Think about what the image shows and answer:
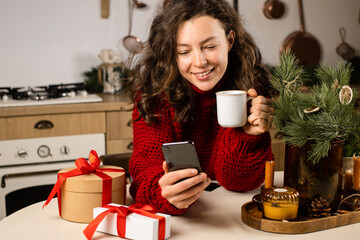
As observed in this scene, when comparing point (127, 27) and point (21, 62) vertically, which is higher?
point (127, 27)

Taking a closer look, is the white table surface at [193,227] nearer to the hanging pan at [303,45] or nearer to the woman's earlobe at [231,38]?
the woman's earlobe at [231,38]

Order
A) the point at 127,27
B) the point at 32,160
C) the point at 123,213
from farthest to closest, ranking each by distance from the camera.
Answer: the point at 127,27
the point at 32,160
the point at 123,213

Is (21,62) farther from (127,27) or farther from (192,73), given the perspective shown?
(192,73)

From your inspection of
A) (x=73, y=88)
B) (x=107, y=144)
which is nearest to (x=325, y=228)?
(x=107, y=144)

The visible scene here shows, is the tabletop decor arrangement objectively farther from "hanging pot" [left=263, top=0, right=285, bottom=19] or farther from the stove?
"hanging pot" [left=263, top=0, right=285, bottom=19]

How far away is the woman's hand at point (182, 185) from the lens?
1026mm

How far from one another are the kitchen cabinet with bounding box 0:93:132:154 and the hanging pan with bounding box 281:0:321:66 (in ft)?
4.51

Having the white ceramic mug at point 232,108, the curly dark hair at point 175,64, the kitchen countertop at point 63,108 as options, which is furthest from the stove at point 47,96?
the white ceramic mug at point 232,108

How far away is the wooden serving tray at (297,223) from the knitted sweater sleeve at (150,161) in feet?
0.57

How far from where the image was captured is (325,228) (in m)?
1.03

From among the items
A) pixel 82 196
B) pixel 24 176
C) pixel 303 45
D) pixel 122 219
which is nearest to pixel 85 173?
pixel 82 196

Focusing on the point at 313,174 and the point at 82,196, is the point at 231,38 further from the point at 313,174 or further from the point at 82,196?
the point at 82,196

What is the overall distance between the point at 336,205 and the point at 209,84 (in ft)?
1.57

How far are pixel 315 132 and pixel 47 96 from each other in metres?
1.92
